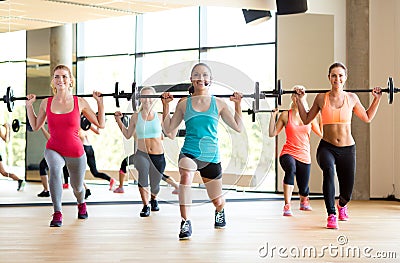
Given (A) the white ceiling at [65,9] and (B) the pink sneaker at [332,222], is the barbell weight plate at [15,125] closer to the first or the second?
(A) the white ceiling at [65,9]

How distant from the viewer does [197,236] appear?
4938 mm

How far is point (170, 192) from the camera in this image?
7.66m

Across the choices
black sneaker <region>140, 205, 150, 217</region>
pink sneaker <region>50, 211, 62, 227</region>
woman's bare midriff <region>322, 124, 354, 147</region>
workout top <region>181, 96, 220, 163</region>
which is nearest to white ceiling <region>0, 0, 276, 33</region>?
black sneaker <region>140, 205, 150, 217</region>

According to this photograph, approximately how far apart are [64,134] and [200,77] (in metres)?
1.38

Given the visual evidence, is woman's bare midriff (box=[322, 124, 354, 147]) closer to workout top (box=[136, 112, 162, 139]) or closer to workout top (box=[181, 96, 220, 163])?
workout top (box=[181, 96, 220, 163])

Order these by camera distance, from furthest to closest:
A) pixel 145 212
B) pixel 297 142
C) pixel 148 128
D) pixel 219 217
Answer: pixel 297 142 < pixel 148 128 < pixel 145 212 < pixel 219 217

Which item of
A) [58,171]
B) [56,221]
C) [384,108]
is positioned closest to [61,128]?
[58,171]

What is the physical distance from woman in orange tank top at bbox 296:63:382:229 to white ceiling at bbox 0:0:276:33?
293 cm

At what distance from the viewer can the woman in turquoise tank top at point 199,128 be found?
15.9ft

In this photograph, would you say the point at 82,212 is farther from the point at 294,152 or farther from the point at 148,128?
the point at 294,152

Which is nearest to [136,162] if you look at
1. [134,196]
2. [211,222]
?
[211,222]

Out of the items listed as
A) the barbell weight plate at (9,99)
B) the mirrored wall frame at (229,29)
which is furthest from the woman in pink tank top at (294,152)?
the barbell weight plate at (9,99)

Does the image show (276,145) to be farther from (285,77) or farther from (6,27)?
(6,27)

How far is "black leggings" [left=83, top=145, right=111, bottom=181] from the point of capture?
25.3 feet
